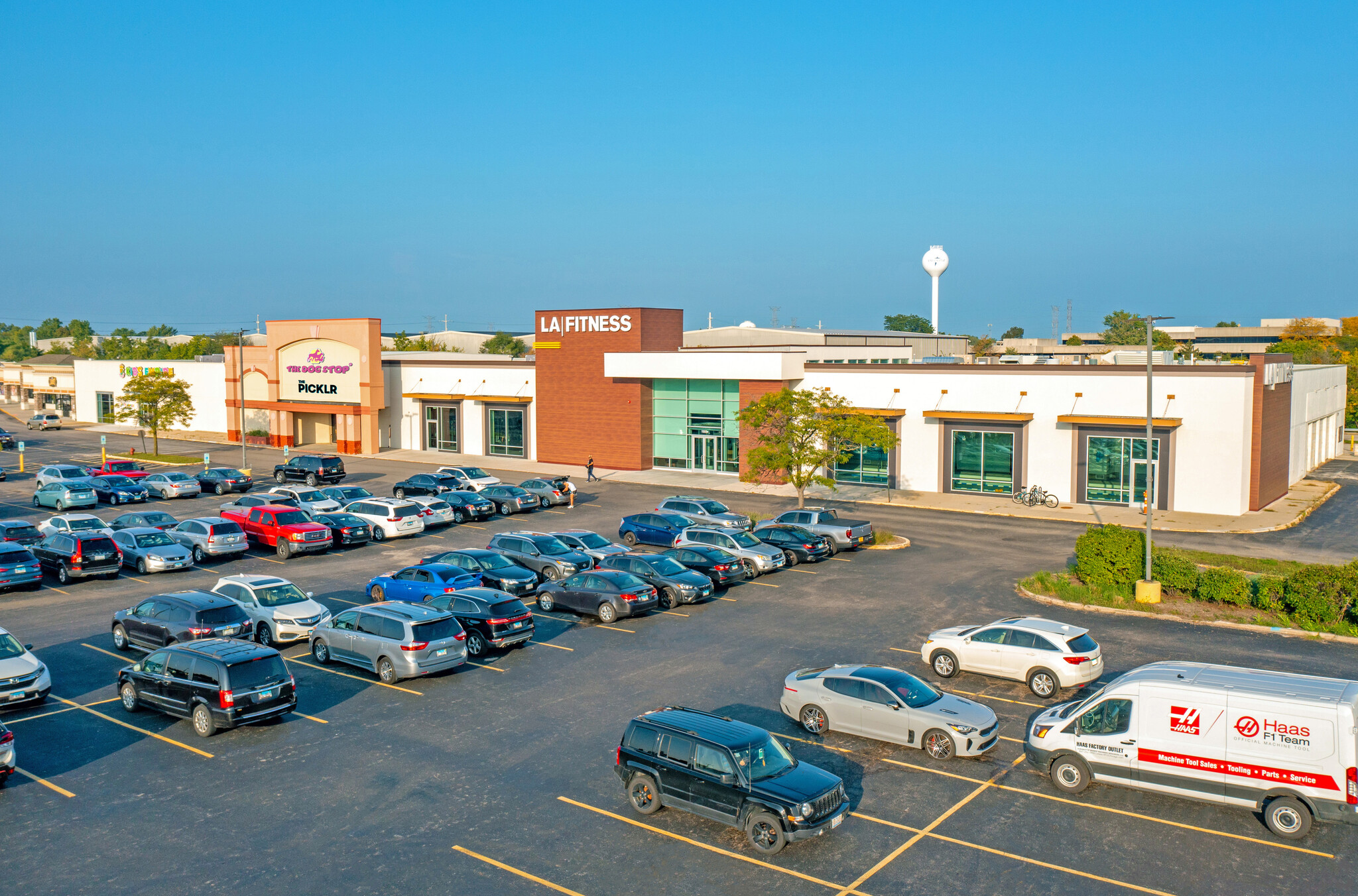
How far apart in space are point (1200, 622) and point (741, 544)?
44.4 ft

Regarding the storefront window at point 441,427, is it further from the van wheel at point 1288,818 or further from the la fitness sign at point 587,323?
the van wheel at point 1288,818

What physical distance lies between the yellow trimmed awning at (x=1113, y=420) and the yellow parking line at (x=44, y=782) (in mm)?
39501

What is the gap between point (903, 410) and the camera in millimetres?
49594

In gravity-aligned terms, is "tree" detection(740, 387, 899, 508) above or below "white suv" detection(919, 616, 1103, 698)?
above

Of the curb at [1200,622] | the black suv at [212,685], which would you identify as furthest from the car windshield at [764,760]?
the curb at [1200,622]

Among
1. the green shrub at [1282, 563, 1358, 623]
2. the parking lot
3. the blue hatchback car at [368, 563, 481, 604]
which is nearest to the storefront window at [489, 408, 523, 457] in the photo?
the blue hatchback car at [368, 563, 481, 604]

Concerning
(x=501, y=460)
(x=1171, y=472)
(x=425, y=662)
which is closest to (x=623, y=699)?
(x=425, y=662)

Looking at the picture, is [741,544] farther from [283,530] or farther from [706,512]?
[283,530]

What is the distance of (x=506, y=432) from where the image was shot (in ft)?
214

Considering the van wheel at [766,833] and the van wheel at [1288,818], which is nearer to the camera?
the van wheel at [766,833]

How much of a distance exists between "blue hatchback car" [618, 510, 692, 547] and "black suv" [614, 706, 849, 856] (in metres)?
21.1

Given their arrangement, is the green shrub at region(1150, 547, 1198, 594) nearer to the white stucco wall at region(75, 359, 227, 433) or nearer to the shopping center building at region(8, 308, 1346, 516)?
the shopping center building at region(8, 308, 1346, 516)

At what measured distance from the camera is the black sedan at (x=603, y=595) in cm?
2658

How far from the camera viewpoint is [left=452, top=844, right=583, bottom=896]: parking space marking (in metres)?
12.6
